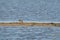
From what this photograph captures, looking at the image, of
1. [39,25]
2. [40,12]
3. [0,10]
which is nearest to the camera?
[39,25]

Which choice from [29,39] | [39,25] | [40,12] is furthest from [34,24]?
[40,12]

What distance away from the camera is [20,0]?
6.42 ft

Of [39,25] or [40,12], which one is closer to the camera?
[39,25]

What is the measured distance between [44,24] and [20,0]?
5.08ft

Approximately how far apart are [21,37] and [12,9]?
0.88 m

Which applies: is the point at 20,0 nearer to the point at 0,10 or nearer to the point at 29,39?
the point at 0,10

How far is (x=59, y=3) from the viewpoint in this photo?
6.55 feet

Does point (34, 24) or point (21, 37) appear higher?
point (34, 24)

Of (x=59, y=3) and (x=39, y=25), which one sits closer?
(x=39, y=25)

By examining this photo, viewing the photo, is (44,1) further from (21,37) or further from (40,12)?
(21,37)

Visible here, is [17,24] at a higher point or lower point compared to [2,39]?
higher

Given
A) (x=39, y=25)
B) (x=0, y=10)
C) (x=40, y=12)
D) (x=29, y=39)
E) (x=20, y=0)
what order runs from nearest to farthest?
(x=39, y=25)
(x=29, y=39)
(x=40, y=12)
(x=0, y=10)
(x=20, y=0)

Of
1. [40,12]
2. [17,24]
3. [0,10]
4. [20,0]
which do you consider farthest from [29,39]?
[20,0]

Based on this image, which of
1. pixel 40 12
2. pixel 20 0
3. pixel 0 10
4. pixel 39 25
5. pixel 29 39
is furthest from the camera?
pixel 20 0
